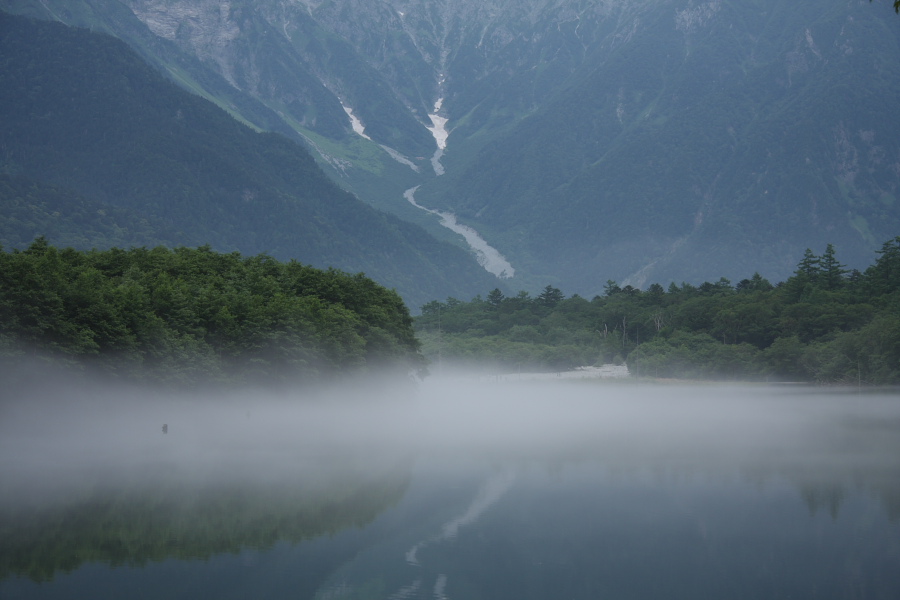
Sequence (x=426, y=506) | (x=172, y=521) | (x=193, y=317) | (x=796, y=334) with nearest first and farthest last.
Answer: (x=172, y=521) → (x=426, y=506) → (x=193, y=317) → (x=796, y=334)

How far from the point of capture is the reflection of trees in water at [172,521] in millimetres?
37188

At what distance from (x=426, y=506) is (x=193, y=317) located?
137 ft

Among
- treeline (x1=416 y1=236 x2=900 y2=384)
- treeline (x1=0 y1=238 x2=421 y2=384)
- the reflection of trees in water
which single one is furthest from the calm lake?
treeline (x1=416 y1=236 x2=900 y2=384)

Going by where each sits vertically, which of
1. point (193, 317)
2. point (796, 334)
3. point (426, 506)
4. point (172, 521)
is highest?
point (796, 334)

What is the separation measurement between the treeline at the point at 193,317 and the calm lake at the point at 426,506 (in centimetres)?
318

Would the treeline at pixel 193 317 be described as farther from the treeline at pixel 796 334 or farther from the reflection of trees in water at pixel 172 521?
the treeline at pixel 796 334

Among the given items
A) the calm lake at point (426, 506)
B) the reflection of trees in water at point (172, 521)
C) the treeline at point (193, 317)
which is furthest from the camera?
the treeline at point (193, 317)

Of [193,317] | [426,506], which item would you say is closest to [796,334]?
[193,317]

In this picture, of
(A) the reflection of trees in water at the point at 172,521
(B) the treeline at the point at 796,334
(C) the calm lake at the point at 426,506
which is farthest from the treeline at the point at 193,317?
(B) the treeline at the point at 796,334

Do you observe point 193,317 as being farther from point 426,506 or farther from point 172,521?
point 172,521

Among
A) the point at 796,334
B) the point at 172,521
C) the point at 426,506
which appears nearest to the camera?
the point at 172,521

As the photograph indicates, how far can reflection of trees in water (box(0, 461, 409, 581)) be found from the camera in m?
37.2

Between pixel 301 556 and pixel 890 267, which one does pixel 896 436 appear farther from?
pixel 890 267

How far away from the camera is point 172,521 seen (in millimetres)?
42719
